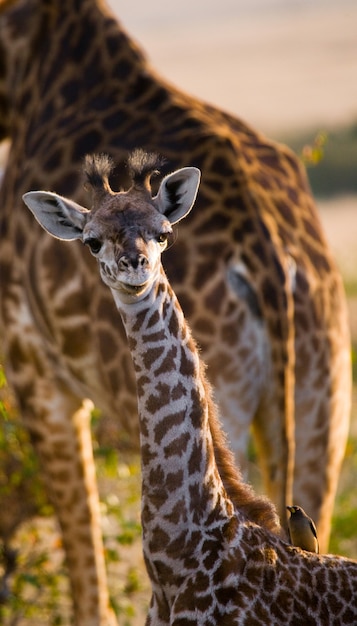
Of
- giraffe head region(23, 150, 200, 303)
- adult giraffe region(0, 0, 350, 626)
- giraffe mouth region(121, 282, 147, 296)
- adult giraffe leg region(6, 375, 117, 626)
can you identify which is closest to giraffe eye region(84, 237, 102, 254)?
giraffe head region(23, 150, 200, 303)

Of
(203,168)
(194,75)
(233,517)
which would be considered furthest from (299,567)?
(194,75)

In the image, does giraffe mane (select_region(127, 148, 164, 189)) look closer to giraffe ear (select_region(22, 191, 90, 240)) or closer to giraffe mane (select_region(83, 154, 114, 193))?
giraffe mane (select_region(83, 154, 114, 193))

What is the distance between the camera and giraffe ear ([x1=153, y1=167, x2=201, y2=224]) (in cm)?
386

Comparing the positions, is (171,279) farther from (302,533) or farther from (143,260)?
(143,260)

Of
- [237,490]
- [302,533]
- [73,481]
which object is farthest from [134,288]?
[73,481]

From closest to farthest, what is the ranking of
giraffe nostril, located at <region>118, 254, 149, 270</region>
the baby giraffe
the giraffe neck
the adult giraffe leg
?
1. giraffe nostril, located at <region>118, 254, 149, 270</region>
2. the baby giraffe
3. the giraffe neck
4. the adult giraffe leg

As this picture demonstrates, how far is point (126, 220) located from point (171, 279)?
1541 millimetres

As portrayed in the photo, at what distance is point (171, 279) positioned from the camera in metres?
5.18

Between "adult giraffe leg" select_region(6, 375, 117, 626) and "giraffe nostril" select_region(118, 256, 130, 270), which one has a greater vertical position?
"giraffe nostril" select_region(118, 256, 130, 270)

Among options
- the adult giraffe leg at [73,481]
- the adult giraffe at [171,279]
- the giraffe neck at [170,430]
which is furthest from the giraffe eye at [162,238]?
the adult giraffe leg at [73,481]

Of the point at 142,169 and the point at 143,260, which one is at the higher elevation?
the point at 142,169

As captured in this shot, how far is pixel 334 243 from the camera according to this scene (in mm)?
16906

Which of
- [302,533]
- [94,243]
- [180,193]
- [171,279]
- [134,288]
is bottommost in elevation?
[302,533]

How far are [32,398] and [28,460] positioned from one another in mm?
841
